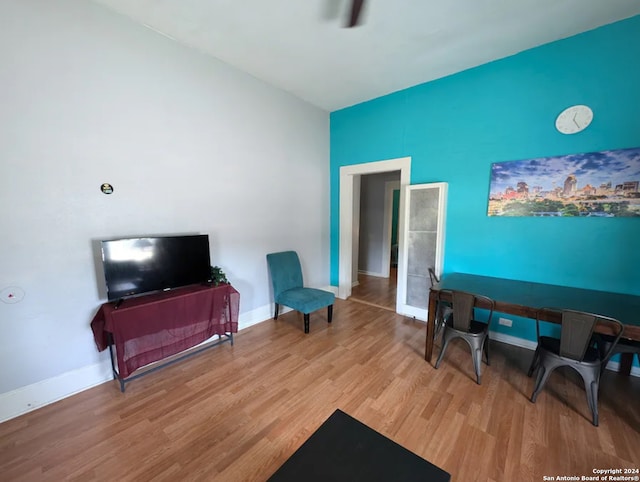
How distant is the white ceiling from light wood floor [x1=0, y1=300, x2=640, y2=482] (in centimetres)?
314

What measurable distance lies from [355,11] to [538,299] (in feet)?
8.54

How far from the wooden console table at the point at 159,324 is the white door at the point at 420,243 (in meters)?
2.27

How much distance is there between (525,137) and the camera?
2617 mm

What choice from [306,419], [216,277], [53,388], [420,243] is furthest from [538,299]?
[53,388]

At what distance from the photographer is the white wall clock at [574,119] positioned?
2.32 meters

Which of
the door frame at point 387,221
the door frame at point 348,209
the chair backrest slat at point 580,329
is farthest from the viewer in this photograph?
the door frame at point 387,221

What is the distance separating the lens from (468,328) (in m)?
2.20

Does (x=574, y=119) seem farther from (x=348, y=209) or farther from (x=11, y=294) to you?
(x=11, y=294)

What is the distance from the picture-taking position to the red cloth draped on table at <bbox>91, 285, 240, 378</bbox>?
78.1 inches

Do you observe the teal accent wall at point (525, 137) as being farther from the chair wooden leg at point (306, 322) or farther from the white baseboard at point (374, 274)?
the white baseboard at point (374, 274)

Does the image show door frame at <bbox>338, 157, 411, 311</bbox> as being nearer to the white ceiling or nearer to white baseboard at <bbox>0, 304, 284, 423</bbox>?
the white ceiling

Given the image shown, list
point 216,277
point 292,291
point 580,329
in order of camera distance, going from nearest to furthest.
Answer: point 580,329, point 216,277, point 292,291

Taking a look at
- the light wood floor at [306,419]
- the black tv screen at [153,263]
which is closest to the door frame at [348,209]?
the light wood floor at [306,419]

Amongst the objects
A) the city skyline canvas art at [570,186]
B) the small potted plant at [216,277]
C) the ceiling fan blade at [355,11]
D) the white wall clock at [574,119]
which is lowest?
the small potted plant at [216,277]
